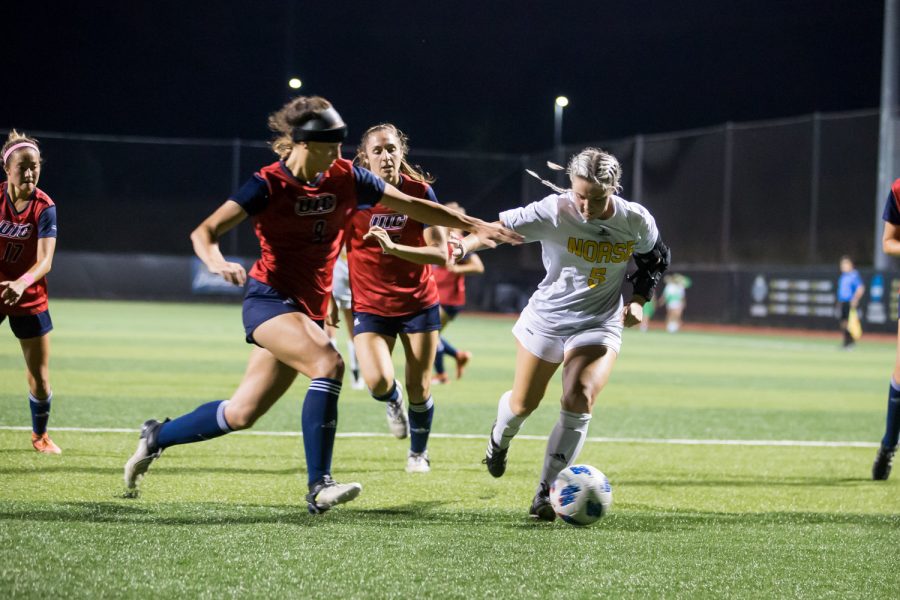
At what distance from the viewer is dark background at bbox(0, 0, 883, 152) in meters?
51.9

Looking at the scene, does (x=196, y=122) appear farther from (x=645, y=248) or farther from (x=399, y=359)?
(x=645, y=248)

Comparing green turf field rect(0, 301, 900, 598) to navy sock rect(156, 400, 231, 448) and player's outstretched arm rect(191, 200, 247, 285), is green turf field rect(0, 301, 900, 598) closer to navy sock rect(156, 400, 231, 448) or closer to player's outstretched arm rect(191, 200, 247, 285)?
navy sock rect(156, 400, 231, 448)

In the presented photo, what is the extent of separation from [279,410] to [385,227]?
4.40 metres

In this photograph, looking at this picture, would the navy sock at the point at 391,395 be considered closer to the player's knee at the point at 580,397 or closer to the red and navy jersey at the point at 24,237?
the player's knee at the point at 580,397

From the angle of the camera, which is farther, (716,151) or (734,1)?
(734,1)

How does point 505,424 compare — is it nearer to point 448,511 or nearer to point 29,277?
point 448,511

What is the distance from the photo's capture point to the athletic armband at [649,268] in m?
6.48

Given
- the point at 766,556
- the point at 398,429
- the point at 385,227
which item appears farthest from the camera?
the point at 398,429

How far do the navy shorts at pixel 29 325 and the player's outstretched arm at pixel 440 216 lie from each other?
10.2 ft

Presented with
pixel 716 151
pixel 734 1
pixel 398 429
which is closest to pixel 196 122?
pixel 734 1

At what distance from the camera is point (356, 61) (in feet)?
207

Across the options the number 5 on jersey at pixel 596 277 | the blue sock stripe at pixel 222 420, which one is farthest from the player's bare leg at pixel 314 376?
the number 5 on jersey at pixel 596 277

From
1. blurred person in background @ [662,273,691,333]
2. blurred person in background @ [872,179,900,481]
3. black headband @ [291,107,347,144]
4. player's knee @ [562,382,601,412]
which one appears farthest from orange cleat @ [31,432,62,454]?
blurred person in background @ [662,273,691,333]

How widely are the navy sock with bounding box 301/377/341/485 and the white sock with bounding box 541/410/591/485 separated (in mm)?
1226
